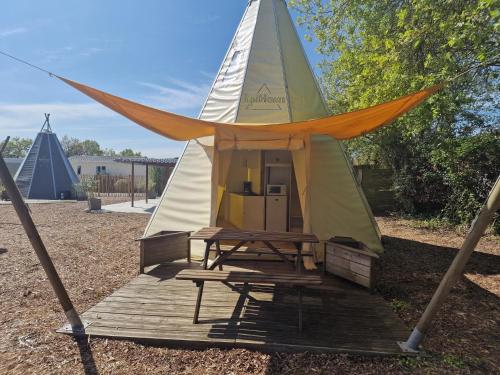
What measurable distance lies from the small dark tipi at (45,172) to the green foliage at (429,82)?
1511 cm

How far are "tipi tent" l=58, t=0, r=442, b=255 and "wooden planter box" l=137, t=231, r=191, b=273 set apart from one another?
0.28 metres

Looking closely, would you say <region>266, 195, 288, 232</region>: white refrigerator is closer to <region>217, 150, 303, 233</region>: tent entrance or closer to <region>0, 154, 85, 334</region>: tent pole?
<region>217, 150, 303, 233</region>: tent entrance

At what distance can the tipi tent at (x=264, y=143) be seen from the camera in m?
4.32

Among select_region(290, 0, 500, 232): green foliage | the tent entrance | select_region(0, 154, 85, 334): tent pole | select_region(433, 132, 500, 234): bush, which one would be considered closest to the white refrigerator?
the tent entrance

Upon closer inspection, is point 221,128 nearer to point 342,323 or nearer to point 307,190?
point 307,190

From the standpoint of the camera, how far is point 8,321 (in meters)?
3.02

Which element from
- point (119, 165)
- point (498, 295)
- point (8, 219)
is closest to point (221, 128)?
point (498, 295)

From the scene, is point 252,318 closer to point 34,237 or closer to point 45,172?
point 34,237

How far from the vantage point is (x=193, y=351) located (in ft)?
8.52

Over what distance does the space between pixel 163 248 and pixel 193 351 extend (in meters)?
2.19

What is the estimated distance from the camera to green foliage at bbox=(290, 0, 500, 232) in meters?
4.91

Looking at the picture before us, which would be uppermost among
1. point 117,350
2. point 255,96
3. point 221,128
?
point 255,96

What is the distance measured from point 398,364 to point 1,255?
6073mm

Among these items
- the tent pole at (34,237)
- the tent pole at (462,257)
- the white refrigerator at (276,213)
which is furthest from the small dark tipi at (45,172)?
the tent pole at (462,257)
